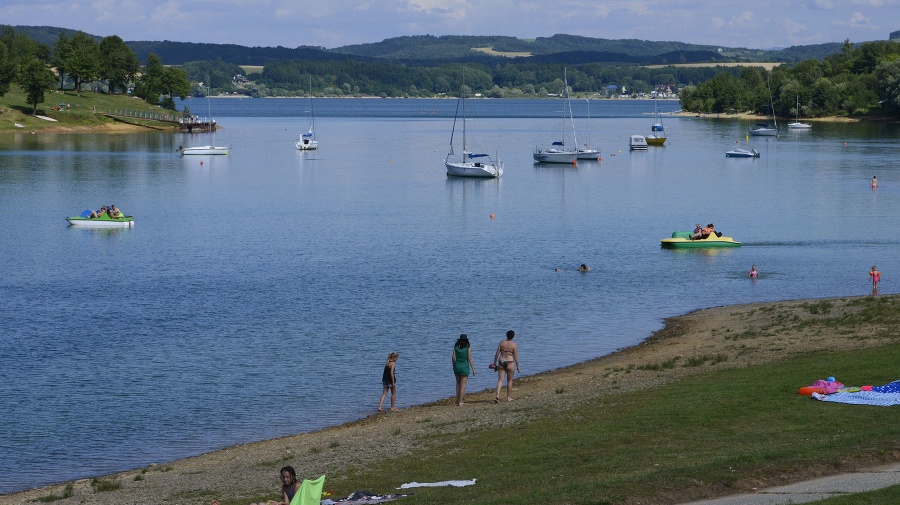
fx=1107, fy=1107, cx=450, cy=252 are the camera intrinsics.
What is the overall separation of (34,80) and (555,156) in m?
87.5

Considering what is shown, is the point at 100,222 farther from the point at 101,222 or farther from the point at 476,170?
the point at 476,170

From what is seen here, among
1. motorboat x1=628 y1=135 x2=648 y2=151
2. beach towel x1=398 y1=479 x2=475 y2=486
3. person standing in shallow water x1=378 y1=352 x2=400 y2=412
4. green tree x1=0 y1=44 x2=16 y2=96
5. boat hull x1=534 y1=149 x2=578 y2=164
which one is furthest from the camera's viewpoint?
green tree x1=0 y1=44 x2=16 y2=96

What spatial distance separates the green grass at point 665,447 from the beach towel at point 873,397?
0.33 meters

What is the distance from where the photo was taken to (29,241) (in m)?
70.9

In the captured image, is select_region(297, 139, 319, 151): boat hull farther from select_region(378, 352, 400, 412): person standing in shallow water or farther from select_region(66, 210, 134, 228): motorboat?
select_region(378, 352, 400, 412): person standing in shallow water

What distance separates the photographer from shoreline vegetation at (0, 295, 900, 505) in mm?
19016

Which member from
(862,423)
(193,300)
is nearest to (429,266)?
(193,300)

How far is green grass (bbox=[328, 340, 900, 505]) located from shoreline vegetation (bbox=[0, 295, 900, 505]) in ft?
0.12

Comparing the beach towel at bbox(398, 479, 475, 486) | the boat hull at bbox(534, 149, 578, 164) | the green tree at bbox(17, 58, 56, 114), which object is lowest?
the beach towel at bbox(398, 479, 475, 486)

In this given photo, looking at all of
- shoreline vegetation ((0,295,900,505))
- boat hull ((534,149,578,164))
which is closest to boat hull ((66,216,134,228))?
shoreline vegetation ((0,295,900,505))

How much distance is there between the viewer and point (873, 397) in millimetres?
23828

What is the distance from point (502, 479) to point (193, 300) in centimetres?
3312

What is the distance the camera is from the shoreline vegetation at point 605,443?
19.0 metres

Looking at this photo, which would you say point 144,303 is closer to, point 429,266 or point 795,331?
point 429,266
